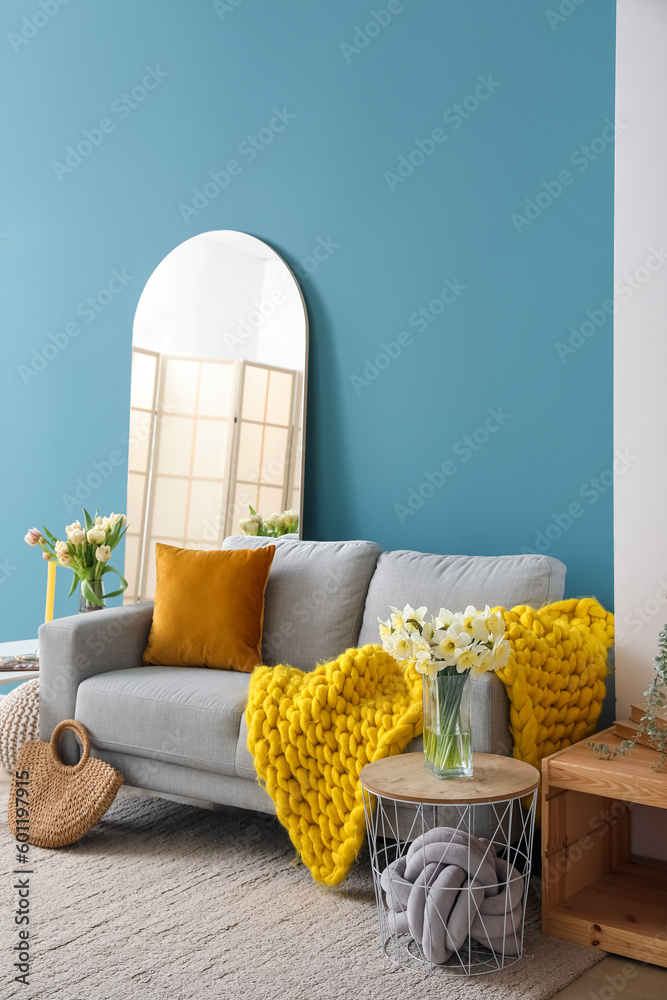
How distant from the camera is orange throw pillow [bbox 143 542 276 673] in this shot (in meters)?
2.92

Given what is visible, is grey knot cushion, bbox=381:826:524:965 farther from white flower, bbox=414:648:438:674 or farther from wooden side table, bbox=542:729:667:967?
white flower, bbox=414:648:438:674

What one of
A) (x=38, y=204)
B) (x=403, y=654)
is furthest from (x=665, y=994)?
(x=38, y=204)

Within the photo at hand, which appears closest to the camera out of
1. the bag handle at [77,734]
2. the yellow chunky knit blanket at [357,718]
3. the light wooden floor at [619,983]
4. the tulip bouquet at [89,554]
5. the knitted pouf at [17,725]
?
the light wooden floor at [619,983]

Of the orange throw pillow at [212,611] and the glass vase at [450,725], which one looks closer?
the glass vase at [450,725]

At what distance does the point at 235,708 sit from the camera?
2.50m

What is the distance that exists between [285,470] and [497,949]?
194 centimetres

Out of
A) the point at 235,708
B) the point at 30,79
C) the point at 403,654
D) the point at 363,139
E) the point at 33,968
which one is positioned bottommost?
the point at 33,968

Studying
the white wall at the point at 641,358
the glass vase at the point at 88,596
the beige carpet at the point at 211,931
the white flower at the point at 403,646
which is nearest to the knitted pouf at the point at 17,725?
the beige carpet at the point at 211,931

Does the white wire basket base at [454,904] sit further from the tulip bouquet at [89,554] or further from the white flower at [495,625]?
the tulip bouquet at [89,554]

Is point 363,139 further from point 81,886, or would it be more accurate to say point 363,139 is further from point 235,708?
point 81,886

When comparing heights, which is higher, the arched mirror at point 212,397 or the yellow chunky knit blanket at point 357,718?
the arched mirror at point 212,397

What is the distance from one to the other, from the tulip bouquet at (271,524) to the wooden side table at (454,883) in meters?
1.49

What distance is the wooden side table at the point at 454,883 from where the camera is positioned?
191 cm

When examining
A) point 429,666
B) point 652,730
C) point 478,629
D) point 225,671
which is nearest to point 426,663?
point 429,666
